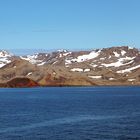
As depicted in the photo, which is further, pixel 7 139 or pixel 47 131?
pixel 47 131

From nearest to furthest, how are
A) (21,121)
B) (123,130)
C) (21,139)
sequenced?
(21,139)
(123,130)
(21,121)

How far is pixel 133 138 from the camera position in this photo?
6544 cm

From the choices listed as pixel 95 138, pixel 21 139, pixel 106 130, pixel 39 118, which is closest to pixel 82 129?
pixel 106 130

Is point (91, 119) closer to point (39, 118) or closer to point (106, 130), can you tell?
point (39, 118)

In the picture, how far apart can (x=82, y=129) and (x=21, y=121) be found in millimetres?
17360

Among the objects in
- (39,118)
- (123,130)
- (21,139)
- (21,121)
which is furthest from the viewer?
(39,118)

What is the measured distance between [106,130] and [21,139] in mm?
15970

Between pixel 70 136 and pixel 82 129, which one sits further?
pixel 82 129

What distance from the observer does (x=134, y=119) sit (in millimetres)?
89750

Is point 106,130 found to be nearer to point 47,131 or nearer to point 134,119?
point 47,131

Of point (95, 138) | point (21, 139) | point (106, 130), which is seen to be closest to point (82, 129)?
point (106, 130)

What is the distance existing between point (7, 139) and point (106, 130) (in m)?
17.8

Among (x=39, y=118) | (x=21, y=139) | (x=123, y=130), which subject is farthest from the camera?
(x=39, y=118)

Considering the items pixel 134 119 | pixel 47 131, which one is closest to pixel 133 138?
pixel 47 131
